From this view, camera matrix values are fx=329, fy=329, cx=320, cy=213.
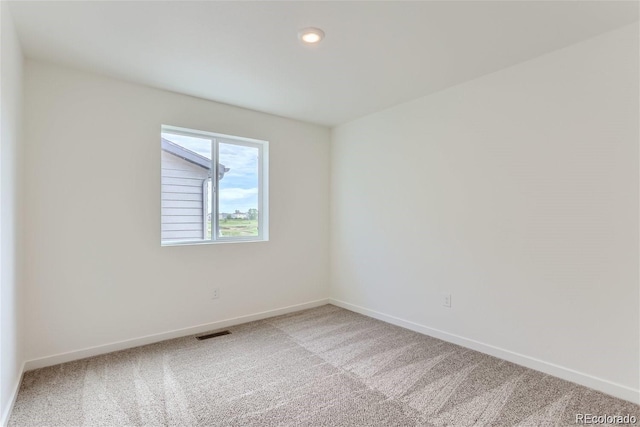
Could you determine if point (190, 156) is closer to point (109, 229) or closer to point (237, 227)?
point (237, 227)

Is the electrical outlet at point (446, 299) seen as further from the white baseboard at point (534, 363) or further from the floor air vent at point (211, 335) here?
the floor air vent at point (211, 335)

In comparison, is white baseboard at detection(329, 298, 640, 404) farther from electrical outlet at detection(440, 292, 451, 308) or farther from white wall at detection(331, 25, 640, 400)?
electrical outlet at detection(440, 292, 451, 308)

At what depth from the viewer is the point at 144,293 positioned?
9.77 feet

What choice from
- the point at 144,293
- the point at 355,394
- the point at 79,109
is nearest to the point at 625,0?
the point at 355,394

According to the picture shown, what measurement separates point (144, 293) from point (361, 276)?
7.50 ft

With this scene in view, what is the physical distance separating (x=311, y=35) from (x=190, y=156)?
1881 mm

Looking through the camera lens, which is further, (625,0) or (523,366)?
(523,366)

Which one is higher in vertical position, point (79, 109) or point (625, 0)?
point (625, 0)

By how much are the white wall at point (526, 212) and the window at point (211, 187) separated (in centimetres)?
140

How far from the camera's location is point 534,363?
246cm

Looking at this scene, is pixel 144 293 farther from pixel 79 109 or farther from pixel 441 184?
pixel 441 184

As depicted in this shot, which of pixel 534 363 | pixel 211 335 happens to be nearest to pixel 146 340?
pixel 211 335

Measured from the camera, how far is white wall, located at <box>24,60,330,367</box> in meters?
2.52

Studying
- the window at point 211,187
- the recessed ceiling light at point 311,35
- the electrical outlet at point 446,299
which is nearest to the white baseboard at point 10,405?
the window at point 211,187
